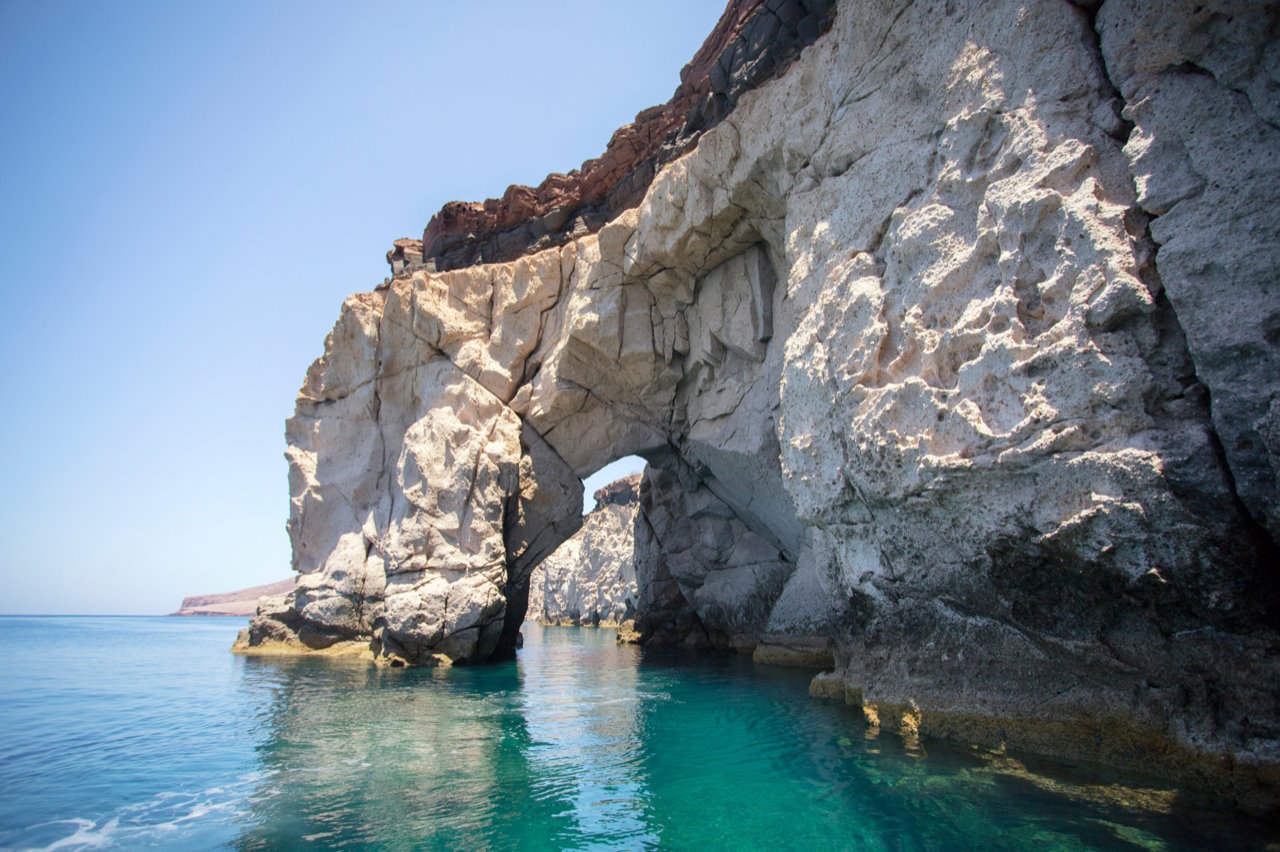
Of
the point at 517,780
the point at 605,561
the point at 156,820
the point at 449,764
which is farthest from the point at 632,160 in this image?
the point at 605,561

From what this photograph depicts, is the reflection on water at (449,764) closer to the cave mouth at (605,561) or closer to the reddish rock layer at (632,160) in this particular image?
the reddish rock layer at (632,160)

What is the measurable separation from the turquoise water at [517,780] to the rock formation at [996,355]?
43.2 inches

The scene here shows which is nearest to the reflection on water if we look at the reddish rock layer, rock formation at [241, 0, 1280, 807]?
rock formation at [241, 0, 1280, 807]

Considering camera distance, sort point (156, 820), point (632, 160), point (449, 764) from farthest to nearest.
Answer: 1. point (632, 160)
2. point (449, 764)
3. point (156, 820)

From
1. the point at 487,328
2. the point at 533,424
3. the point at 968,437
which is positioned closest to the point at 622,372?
the point at 533,424

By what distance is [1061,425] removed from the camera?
21.5ft

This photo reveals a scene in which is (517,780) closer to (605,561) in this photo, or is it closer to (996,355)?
(996,355)

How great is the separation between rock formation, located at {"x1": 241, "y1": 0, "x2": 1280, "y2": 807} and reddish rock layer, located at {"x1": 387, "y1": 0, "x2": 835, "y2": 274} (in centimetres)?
19

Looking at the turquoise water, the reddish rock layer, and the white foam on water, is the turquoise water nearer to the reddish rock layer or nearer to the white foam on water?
the white foam on water

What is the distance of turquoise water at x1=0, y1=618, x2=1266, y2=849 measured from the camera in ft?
18.1

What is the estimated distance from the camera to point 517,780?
729 cm

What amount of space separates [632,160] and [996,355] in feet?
45.9

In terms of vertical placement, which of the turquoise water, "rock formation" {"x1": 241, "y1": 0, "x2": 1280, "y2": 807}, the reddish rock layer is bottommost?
the turquoise water

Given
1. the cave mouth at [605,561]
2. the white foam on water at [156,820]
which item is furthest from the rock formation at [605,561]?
the white foam on water at [156,820]
